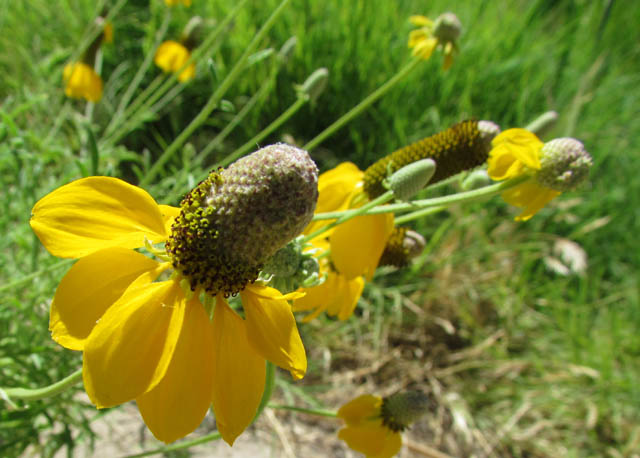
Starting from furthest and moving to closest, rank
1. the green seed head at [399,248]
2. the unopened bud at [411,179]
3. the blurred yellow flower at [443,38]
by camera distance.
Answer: the blurred yellow flower at [443,38] → the green seed head at [399,248] → the unopened bud at [411,179]

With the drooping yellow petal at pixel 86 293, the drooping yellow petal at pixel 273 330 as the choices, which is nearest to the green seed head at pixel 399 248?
the drooping yellow petal at pixel 273 330

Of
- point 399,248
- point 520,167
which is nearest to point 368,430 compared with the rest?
point 399,248

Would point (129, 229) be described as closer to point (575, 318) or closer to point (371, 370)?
point (371, 370)

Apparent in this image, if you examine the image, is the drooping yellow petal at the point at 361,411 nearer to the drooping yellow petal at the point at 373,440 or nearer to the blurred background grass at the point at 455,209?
the drooping yellow petal at the point at 373,440

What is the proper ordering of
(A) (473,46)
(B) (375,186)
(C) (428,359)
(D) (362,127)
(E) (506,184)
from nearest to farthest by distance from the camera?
(E) (506,184) < (B) (375,186) < (C) (428,359) < (D) (362,127) < (A) (473,46)

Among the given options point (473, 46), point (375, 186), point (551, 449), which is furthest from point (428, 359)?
point (473, 46)

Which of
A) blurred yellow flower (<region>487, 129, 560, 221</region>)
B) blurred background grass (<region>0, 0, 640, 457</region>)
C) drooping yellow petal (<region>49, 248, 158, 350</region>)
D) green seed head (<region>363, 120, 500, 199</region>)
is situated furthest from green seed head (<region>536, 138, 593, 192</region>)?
blurred background grass (<region>0, 0, 640, 457</region>)
